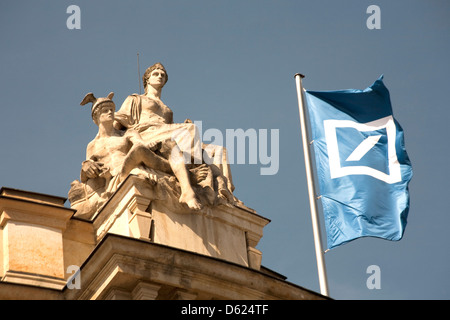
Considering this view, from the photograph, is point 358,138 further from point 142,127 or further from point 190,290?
point 190,290

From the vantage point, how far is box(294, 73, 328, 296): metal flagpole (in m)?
30.7

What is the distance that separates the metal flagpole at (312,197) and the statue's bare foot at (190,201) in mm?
3952

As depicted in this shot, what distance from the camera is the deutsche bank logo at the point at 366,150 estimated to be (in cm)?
3262

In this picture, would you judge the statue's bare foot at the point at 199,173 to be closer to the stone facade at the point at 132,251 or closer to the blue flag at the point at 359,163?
the stone facade at the point at 132,251

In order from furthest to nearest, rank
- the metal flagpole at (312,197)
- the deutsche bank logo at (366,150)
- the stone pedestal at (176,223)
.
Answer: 1. the deutsche bank logo at (366,150)
2. the metal flagpole at (312,197)
3. the stone pedestal at (176,223)

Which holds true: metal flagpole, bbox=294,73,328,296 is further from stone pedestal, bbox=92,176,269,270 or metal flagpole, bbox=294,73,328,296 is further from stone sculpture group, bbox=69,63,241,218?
stone sculpture group, bbox=69,63,241,218

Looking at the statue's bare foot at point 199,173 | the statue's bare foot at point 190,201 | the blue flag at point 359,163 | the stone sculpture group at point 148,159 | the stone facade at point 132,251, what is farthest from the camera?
the blue flag at point 359,163

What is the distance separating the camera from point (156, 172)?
28.9 meters

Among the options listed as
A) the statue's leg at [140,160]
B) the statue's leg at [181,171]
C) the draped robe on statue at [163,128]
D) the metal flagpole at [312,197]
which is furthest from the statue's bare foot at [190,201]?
the metal flagpole at [312,197]

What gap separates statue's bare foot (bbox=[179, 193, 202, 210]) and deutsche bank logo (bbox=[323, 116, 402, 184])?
17.5 ft

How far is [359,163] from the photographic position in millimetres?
32812
